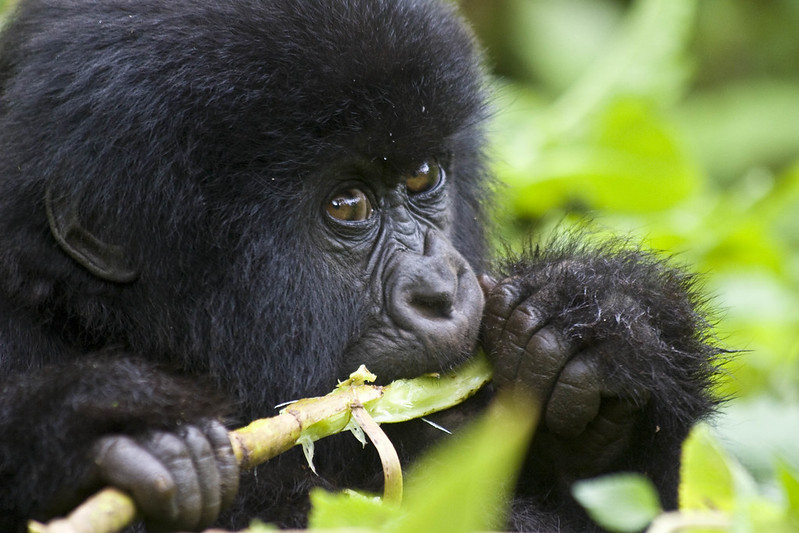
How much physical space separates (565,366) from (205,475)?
3.59 feet

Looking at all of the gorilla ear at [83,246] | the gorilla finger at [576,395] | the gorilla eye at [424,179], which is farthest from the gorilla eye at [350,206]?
the gorilla finger at [576,395]

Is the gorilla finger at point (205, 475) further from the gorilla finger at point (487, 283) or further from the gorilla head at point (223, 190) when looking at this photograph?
the gorilla finger at point (487, 283)

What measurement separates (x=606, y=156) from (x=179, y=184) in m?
3.00

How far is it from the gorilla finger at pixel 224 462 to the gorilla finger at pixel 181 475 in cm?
6

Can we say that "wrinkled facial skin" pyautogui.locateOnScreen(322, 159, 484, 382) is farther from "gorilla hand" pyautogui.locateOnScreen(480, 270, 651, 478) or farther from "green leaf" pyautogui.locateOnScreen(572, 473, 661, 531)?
"green leaf" pyautogui.locateOnScreen(572, 473, 661, 531)

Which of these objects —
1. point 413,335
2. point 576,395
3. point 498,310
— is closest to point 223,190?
point 413,335

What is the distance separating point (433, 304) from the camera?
2.70 metres

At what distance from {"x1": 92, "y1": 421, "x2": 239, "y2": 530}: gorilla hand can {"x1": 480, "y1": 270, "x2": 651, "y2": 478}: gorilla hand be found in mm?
950

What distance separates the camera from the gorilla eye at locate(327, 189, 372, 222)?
2811 millimetres

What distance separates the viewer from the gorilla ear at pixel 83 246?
8.47ft

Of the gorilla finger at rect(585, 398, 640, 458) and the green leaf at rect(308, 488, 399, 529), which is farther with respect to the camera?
the gorilla finger at rect(585, 398, 640, 458)

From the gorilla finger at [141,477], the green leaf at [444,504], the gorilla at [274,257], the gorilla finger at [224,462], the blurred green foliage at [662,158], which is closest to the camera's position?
the green leaf at [444,504]

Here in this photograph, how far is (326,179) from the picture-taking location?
2.79 metres

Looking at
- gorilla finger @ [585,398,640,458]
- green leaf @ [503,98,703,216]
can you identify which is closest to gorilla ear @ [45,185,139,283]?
gorilla finger @ [585,398,640,458]
